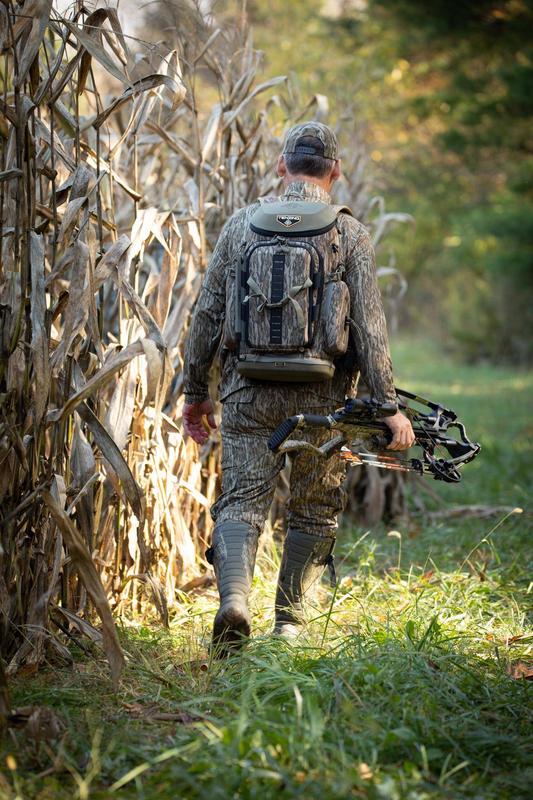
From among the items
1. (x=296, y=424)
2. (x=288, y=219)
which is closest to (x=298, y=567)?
(x=296, y=424)

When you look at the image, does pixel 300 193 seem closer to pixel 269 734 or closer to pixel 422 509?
pixel 269 734

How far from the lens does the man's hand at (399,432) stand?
11.2 ft

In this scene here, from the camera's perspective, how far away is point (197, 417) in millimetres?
3865

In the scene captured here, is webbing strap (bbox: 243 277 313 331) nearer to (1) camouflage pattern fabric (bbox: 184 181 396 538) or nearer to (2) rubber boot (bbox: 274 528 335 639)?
(1) camouflage pattern fabric (bbox: 184 181 396 538)

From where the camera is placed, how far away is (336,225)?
343cm

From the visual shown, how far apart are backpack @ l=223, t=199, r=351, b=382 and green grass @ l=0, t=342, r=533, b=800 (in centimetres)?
95

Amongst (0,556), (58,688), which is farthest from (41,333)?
(58,688)

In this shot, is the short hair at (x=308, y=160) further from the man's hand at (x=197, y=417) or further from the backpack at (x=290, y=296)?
the man's hand at (x=197, y=417)

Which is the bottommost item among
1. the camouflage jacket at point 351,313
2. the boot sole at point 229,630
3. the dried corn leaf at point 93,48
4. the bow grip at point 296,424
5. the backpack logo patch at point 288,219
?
the boot sole at point 229,630

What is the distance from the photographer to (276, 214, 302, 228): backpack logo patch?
3346mm

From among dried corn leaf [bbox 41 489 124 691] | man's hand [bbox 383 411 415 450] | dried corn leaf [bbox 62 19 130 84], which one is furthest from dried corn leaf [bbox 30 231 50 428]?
man's hand [bbox 383 411 415 450]

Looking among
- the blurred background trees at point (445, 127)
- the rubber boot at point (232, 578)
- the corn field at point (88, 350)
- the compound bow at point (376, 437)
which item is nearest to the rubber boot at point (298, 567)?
the rubber boot at point (232, 578)

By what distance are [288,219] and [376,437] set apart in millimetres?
860

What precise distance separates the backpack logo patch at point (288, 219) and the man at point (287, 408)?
0.15m
